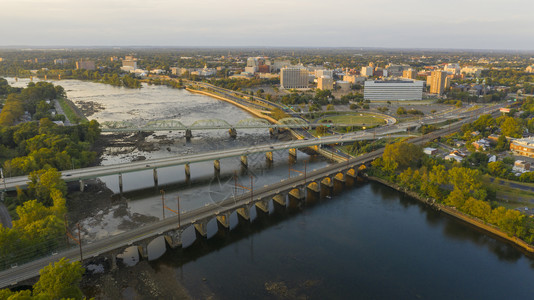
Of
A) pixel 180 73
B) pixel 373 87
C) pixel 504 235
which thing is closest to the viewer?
pixel 504 235

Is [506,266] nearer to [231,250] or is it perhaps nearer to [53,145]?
[231,250]

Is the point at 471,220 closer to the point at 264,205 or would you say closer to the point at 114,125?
the point at 264,205

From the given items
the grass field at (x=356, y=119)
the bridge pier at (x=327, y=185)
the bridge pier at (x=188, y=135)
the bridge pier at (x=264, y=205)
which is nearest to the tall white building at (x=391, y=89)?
the grass field at (x=356, y=119)

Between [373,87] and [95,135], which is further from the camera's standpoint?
[373,87]

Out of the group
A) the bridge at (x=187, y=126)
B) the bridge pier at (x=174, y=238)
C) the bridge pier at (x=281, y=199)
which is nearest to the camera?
the bridge pier at (x=174, y=238)

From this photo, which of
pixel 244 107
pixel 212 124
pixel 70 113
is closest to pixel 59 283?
pixel 212 124

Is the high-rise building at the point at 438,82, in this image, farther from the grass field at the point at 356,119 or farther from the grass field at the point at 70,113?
the grass field at the point at 70,113

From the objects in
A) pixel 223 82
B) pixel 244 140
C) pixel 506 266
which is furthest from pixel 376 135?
pixel 223 82
